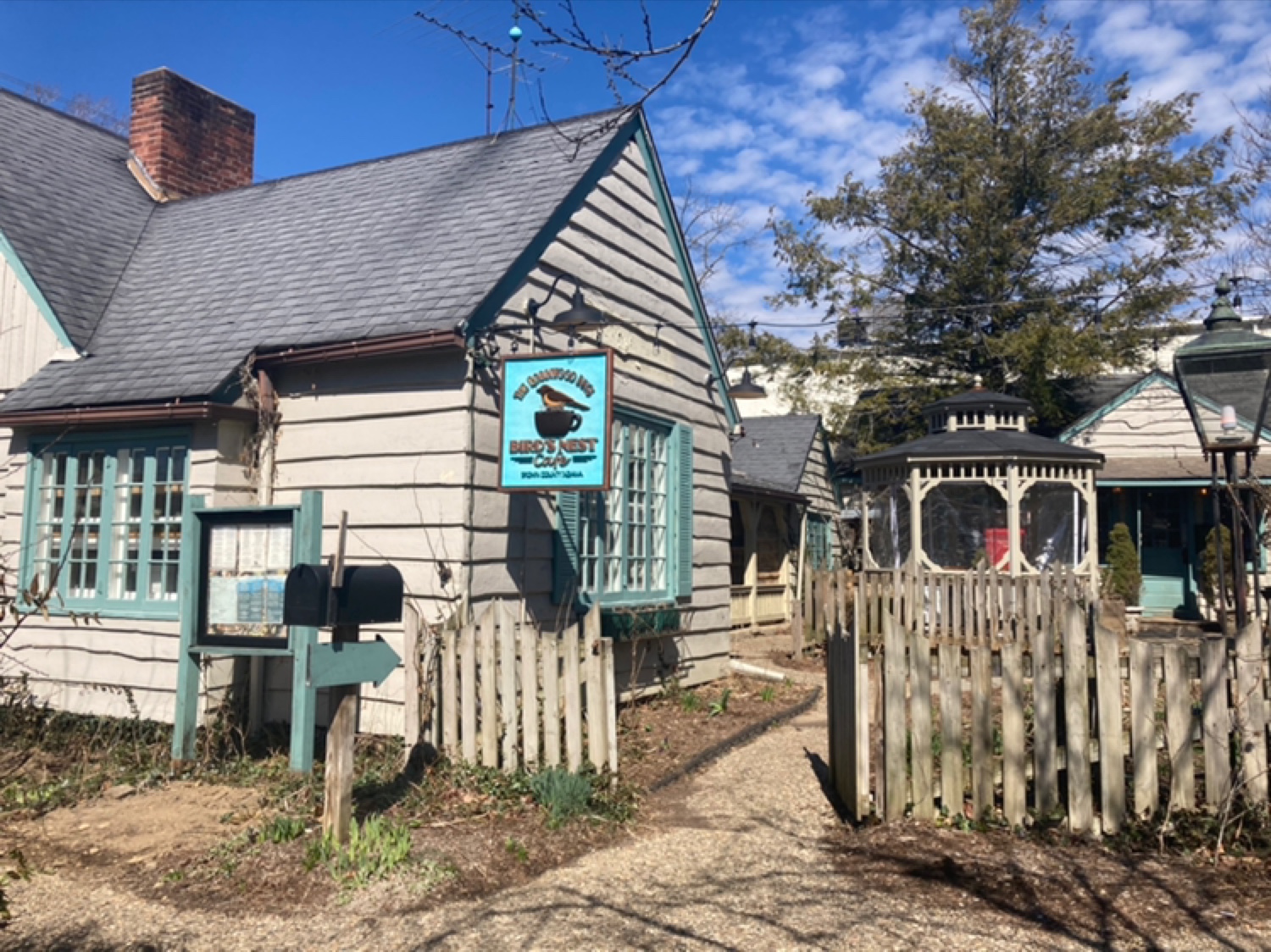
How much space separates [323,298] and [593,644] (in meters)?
4.15

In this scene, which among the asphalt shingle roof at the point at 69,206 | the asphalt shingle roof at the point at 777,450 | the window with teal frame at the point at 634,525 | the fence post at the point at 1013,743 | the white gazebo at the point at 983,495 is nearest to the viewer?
the fence post at the point at 1013,743

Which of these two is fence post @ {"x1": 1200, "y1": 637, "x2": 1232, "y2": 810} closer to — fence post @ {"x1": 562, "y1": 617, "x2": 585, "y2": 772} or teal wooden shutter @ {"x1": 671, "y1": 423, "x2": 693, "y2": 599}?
fence post @ {"x1": 562, "y1": 617, "x2": 585, "y2": 772}

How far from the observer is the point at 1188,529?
743 inches

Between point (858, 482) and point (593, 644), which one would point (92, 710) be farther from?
point (858, 482)

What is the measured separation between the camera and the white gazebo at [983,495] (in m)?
14.7

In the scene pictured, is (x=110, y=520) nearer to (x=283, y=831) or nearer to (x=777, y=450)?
(x=283, y=831)

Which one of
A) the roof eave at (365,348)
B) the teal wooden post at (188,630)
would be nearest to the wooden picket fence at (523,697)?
the teal wooden post at (188,630)

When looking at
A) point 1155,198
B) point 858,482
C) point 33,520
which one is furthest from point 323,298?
point 1155,198

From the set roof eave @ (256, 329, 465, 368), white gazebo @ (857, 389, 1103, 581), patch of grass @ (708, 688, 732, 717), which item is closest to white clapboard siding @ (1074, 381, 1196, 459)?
white gazebo @ (857, 389, 1103, 581)

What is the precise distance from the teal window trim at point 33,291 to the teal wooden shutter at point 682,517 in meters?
5.72

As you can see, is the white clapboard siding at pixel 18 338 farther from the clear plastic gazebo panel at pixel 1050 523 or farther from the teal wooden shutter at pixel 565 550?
the clear plastic gazebo panel at pixel 1050 523

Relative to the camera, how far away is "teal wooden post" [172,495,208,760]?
282 inches

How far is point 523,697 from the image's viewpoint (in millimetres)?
6566

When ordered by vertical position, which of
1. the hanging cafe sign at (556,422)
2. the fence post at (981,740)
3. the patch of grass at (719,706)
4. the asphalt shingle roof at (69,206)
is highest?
the asphalt shingle roof at (69,206)
